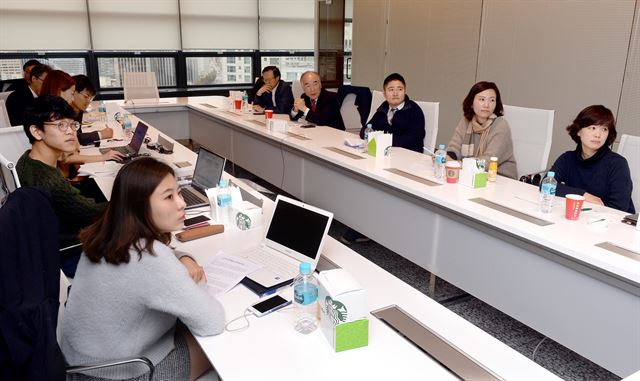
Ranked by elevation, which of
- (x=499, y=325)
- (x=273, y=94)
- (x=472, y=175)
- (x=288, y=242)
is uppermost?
(x=273, y=94)

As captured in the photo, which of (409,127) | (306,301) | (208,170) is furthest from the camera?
(409,127)

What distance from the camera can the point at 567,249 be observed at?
195cm

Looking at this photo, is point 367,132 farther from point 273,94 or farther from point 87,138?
point 273,94

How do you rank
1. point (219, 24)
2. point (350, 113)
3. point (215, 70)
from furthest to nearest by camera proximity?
point (215, 70)
point (219, 24)
point (350, 113)

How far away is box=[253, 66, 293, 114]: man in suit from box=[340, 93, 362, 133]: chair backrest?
2.68ft

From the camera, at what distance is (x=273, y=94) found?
6230mm

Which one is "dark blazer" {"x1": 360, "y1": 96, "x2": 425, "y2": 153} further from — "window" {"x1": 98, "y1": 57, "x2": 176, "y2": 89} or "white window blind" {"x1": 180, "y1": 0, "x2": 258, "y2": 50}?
"window" {"x1": 98, "y1": 57, "x2": 176, "y2": 89}

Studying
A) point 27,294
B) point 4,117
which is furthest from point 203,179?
point 4,117

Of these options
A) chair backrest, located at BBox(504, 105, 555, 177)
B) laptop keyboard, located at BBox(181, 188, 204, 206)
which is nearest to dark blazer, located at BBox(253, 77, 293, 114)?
chair backrest, located at BBox(504, 105, 555, 177)

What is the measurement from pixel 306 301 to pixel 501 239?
1.20m

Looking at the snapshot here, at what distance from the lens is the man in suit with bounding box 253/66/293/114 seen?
19.4 ft

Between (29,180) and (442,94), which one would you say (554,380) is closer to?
(29,180)

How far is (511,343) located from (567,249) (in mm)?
859

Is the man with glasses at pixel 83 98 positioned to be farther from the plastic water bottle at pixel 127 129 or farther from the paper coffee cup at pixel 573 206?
the paper coffee cup at pixel 573 206
